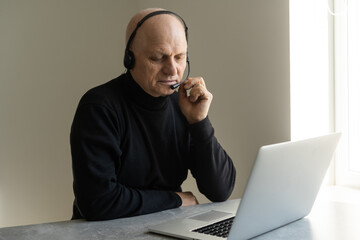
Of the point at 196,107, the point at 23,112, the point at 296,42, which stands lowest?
the point at 23,112

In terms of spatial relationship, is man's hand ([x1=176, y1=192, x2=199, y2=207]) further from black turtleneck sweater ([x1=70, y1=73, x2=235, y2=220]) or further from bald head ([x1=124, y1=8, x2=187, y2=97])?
bald head ([x1=124, y1=8, x2=187, y2=97])

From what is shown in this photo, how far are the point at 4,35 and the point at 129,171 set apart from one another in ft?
6.01

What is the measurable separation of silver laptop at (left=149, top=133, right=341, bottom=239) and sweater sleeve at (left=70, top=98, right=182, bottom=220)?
7.0 inches

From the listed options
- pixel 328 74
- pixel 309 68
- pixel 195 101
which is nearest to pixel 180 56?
pixel 195 101

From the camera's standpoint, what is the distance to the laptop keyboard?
112cm

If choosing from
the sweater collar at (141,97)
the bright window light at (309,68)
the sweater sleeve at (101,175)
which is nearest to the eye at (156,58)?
the sweater collar at (141,97)

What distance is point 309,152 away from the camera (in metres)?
1.08

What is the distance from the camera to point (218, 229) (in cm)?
115

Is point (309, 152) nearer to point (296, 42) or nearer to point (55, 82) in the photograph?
point (296, 42)

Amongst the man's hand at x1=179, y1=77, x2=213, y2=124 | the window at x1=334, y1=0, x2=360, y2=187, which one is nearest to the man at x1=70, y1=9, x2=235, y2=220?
the man's hand at x1=179, y1=77, x2=213, y2=124

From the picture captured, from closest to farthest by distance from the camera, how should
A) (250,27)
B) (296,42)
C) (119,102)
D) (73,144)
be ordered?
(73,144) < (119,102) < (296,42) < (250,27)

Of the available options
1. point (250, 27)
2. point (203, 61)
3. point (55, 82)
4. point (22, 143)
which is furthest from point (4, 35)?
point (250, 27)

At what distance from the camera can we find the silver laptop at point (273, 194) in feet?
3.17

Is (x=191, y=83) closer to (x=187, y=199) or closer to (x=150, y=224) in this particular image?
(x=187, y=199)
